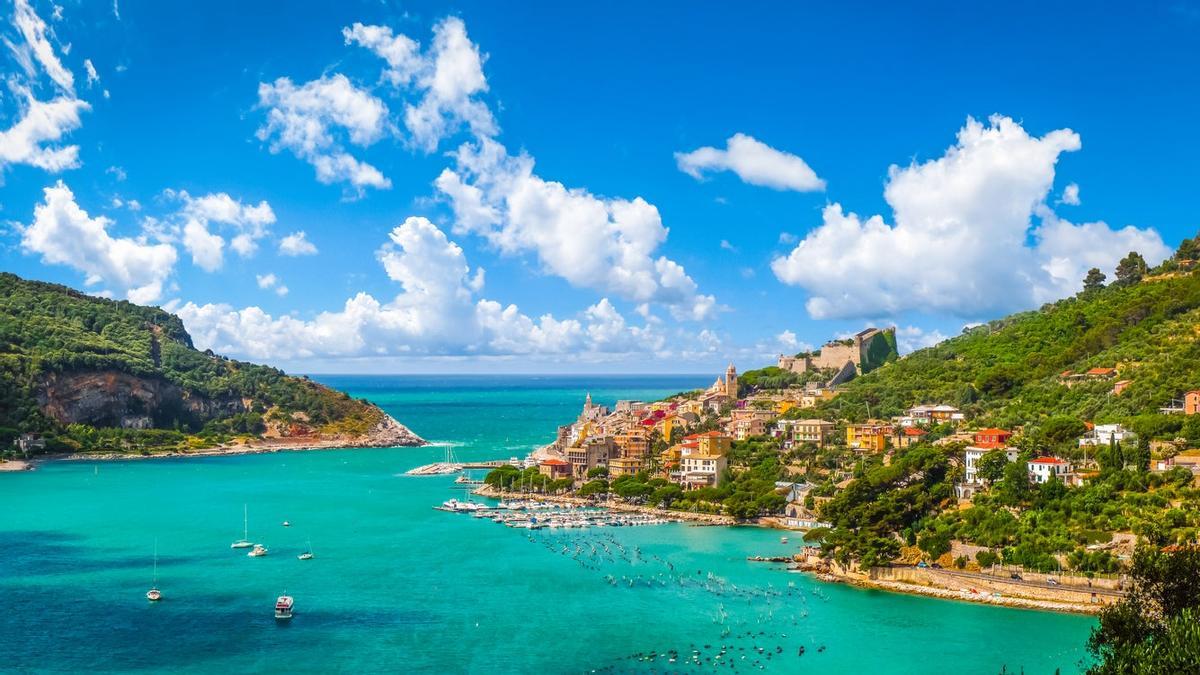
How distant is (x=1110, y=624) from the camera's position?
24.1 m

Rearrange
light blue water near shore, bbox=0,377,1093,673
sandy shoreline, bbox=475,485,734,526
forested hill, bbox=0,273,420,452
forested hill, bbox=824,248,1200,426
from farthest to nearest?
forested hill, bbox=0,273,420,452 < sandy shoreline, bbox=475,485,734,526 < forested hill, bbox=824,248,1200,426 < light blue water near shore, bbox=0,377,1093,673

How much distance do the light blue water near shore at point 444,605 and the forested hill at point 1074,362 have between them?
70.8ft

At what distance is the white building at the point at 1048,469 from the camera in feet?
148

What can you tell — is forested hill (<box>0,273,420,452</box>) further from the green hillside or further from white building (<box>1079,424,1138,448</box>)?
white building (<box>1079,424,1138,448</box>)

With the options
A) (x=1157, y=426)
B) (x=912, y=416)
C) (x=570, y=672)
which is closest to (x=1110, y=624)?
(x=570, y=672)

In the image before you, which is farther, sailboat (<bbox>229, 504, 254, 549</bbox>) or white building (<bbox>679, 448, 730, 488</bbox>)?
white building (<bbox>679, 448, 730, 488</bbox>)

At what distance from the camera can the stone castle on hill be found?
10306 centimetres

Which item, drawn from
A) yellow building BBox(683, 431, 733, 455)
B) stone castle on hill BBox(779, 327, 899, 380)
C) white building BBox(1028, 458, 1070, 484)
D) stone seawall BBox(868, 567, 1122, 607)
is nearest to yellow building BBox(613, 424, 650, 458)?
yellow building BBox(683, 431, 733, 455)

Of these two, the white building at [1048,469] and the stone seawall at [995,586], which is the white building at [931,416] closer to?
the white building at [1048,469]

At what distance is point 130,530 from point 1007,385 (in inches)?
2389

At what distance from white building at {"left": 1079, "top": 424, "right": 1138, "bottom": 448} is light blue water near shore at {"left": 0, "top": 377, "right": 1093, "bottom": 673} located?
1571cm

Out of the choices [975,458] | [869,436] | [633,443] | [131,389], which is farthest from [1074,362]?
[131,389]

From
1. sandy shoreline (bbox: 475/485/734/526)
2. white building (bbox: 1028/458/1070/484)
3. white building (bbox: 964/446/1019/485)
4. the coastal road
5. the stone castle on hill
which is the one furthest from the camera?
the stone castle on hill

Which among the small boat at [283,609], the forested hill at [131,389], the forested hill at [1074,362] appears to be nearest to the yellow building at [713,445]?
the forested hill at [1074,362]
